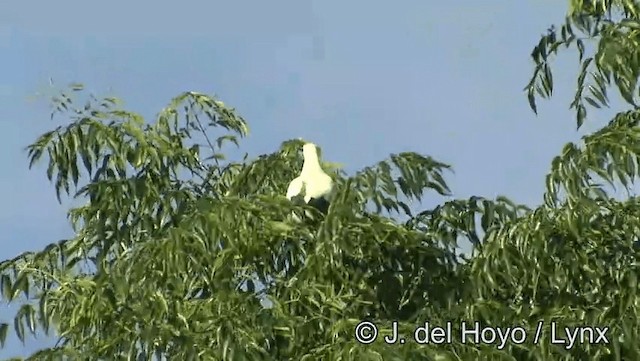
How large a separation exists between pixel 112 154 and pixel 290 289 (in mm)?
1296

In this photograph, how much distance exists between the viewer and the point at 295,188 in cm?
754

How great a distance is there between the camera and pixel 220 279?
22.5ft

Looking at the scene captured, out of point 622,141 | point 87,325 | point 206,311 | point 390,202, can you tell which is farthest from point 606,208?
point 87,325

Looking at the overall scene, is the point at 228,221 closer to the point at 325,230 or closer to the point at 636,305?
the point at 325,230
